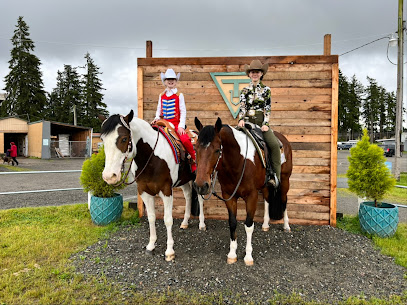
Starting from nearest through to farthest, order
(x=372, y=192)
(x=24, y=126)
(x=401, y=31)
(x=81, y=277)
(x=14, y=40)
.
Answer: (x=81, y=277) → (x=372, y=192) → (x=401, y=31) → (x=24, y=126) → (x=14, y=40)

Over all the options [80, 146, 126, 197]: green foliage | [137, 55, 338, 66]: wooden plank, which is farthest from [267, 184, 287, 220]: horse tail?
[80, 146, 126, 197]: green foliage

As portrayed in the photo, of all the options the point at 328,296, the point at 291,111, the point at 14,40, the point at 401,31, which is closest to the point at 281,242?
the point at 328,296

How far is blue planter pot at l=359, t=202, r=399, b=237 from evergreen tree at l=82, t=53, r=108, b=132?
41.8 m

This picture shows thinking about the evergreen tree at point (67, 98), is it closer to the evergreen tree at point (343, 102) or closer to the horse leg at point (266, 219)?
the horse leg at point (266, 219)

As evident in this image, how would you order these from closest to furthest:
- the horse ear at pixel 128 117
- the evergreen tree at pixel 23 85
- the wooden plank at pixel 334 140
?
the horse ear at pixel 128 117, the wooden plank at pixel 334 140, the evergreen tree at pixel 23 85

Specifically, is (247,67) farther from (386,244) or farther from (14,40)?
(14,40)

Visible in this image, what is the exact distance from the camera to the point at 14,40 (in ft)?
114

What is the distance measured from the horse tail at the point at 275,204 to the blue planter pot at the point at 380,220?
1460 millimetres

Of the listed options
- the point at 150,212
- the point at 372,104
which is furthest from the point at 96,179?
the point at 372,104

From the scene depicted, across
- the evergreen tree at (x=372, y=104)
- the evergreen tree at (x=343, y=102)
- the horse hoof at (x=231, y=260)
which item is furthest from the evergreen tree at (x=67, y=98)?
the evergreen tree at (x=372, y=104)

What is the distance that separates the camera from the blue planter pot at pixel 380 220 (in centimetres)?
436

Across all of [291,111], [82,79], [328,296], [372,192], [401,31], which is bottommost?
[328,296]

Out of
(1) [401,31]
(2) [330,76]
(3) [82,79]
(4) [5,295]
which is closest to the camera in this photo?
(4) [5,295]

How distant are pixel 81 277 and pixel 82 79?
47.2m
